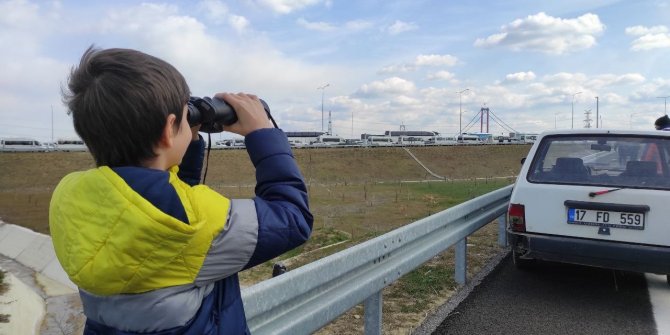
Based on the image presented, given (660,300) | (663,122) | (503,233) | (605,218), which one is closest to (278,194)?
(605,218)

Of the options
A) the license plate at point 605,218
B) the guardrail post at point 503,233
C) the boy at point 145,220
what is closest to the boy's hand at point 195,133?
the boy at point 145,220

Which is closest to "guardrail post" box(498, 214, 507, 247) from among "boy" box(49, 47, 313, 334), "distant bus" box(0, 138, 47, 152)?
"boy" box(49, 47, 313, 334)

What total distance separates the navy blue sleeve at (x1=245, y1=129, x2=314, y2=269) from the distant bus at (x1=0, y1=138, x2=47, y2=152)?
56863mm

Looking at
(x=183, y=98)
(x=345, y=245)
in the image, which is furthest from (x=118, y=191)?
(x=345, y=245)

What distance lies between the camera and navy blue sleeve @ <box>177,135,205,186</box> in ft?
6.63

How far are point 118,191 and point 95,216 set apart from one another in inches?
3.6

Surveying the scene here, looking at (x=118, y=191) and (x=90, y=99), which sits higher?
(x=90, y=99)

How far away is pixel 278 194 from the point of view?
5.45 ft

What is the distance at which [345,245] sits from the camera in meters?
9.24

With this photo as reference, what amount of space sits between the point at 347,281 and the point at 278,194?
1826 mm

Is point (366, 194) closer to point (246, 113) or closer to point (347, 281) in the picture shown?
point (347, 281)

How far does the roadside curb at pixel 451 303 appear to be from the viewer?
4.37m

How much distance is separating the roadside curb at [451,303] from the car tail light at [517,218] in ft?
2.45

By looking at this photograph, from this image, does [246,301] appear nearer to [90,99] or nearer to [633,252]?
[90,99]
